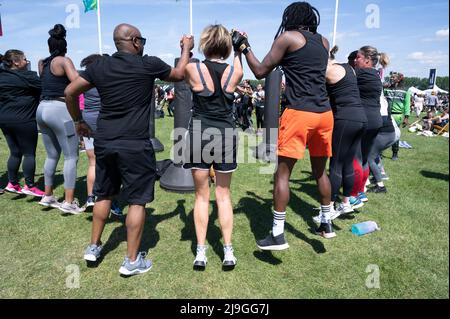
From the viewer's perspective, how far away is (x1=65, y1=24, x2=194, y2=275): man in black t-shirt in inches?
109

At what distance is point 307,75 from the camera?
2975mm

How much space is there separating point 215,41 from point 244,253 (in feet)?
6.96

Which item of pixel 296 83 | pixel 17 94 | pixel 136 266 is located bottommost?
pixel 136 266

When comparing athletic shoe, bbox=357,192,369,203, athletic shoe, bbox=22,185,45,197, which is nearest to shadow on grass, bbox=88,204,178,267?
athletic shoe, bbox=22,185,45,197

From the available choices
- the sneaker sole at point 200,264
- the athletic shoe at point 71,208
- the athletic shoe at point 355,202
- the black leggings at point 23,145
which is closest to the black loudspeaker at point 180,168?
the athletic shoe at point 71,208

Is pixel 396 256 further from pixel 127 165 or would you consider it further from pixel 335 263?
pixel 127 165

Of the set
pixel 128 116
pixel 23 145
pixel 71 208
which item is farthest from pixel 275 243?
pixel 23 145

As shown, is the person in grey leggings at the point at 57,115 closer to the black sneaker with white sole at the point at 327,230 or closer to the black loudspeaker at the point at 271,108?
the black sneaker with white sole at the point at 327,230

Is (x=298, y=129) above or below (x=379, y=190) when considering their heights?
above

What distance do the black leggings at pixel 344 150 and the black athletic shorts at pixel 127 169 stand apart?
2.21 meters

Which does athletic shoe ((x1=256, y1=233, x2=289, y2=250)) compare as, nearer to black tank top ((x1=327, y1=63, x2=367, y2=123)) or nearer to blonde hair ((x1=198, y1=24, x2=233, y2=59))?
black tank top ((x1=327, y1=63, x2=367, y2=123))

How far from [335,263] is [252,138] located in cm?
894

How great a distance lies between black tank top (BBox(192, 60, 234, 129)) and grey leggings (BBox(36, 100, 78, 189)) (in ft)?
7.06

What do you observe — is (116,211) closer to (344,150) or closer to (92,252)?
(92,252)
